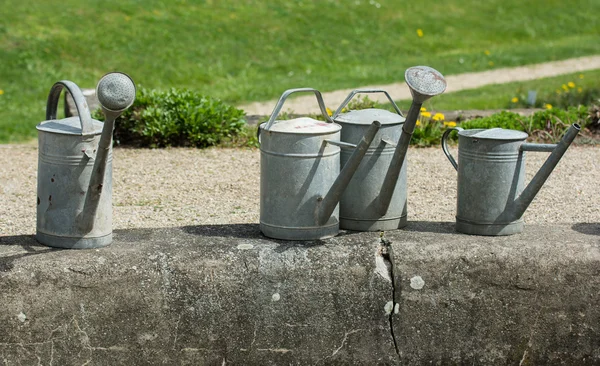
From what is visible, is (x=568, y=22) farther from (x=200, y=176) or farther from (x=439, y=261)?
(x=439, y=261)

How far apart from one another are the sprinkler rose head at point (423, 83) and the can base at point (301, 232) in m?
0.62

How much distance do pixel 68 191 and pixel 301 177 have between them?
788 mm

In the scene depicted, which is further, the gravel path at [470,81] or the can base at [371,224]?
the gravel path at [470,81]

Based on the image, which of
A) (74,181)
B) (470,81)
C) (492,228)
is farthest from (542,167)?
(470,81)

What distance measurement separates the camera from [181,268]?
114 inches

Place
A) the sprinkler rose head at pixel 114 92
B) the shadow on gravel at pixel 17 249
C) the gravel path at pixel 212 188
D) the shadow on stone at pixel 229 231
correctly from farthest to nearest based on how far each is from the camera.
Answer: the gravel path at pixel 212 188 < the shadow on stone at pixel 229 231 < the shadow on gravel at pixel 17 249 < the sprinkler rose head at pixel 114 92

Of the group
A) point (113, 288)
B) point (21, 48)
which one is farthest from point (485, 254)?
point (21, 48)

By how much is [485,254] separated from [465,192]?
0.90 feet

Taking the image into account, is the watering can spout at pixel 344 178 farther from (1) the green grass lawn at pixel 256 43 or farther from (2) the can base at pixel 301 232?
(1) the green grass lawn at pixel 256 43

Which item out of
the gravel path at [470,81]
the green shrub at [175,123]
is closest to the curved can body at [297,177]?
the green shrub at [175,123]

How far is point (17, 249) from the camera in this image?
294 centimetres

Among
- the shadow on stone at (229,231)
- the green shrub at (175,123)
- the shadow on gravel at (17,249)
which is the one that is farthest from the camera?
the green shrub at (175,123)

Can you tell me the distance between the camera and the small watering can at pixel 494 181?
3.08 meters

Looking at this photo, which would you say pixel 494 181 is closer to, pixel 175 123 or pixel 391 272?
pixel 391 272
